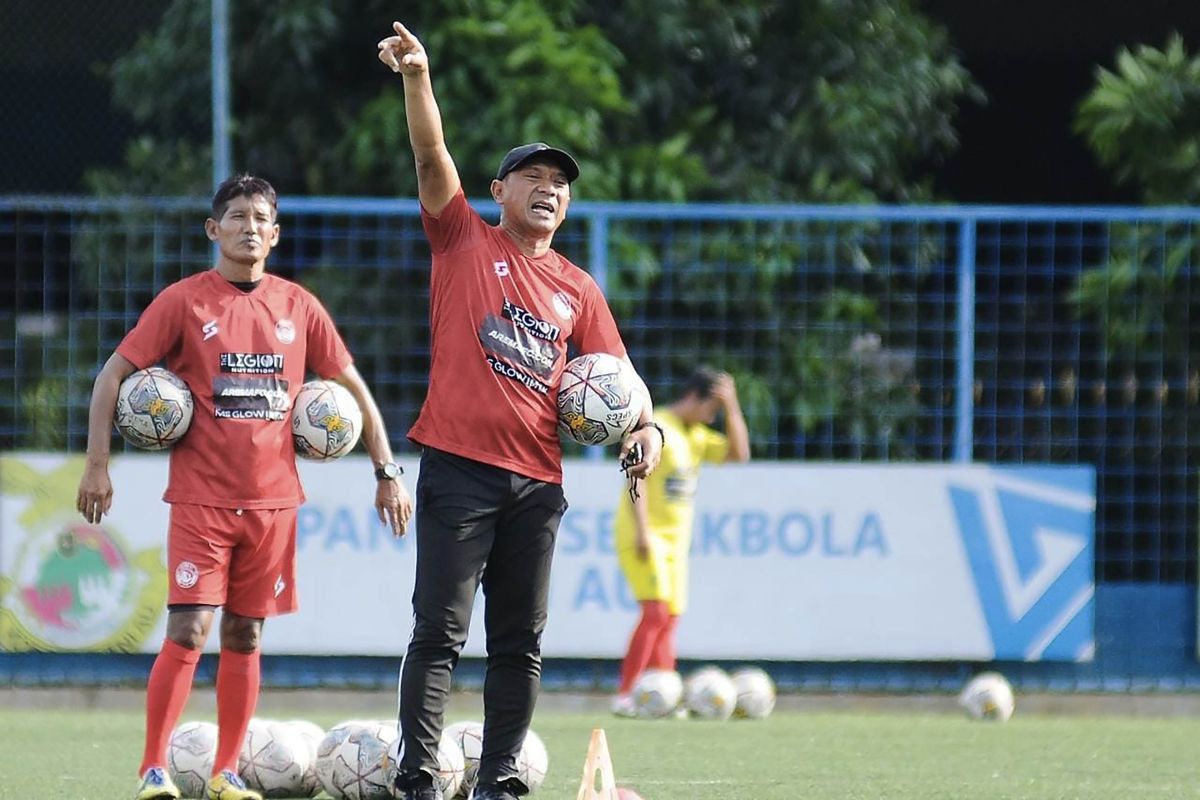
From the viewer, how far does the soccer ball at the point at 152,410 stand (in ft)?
23.4

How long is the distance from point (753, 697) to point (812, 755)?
2.17 meters

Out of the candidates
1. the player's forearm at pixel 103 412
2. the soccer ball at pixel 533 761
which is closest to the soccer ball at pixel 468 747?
the soccer ball at pixel 533 761

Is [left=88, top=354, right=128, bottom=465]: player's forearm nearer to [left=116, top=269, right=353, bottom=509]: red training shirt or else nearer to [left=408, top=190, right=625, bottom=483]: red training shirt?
[left=116, top=269, right=353, bottom=509]: red training shirt

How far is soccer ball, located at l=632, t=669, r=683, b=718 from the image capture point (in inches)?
446

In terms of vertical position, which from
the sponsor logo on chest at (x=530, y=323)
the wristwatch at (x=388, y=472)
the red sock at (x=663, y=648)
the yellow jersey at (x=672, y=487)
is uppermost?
the sponsor logo on chest at (x=530, y=323)

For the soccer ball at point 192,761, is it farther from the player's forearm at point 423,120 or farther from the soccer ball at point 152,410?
the player's forearm at point 423,120

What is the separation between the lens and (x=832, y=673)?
12.5 m

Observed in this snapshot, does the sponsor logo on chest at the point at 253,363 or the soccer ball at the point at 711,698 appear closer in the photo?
the sponsor logo on chest at the point at 253,363

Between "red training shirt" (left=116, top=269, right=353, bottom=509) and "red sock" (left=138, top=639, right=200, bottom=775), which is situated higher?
"red training shirt" (left=116, top=269, right=353, bottom=509)

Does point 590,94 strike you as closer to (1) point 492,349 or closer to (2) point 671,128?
(2) point 671,128

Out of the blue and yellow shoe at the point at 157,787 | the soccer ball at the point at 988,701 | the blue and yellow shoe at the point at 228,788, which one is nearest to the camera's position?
the blue and yellow shoe at the point at 157,787

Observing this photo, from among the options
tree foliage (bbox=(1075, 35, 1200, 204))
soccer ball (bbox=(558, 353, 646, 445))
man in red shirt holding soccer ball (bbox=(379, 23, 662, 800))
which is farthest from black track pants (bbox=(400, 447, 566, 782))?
tree foliage (bbox=(1075, 35, 1200, 204))

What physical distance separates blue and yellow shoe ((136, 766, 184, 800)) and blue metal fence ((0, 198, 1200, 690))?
5.92 metres

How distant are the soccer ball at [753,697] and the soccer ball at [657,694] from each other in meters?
0.39
